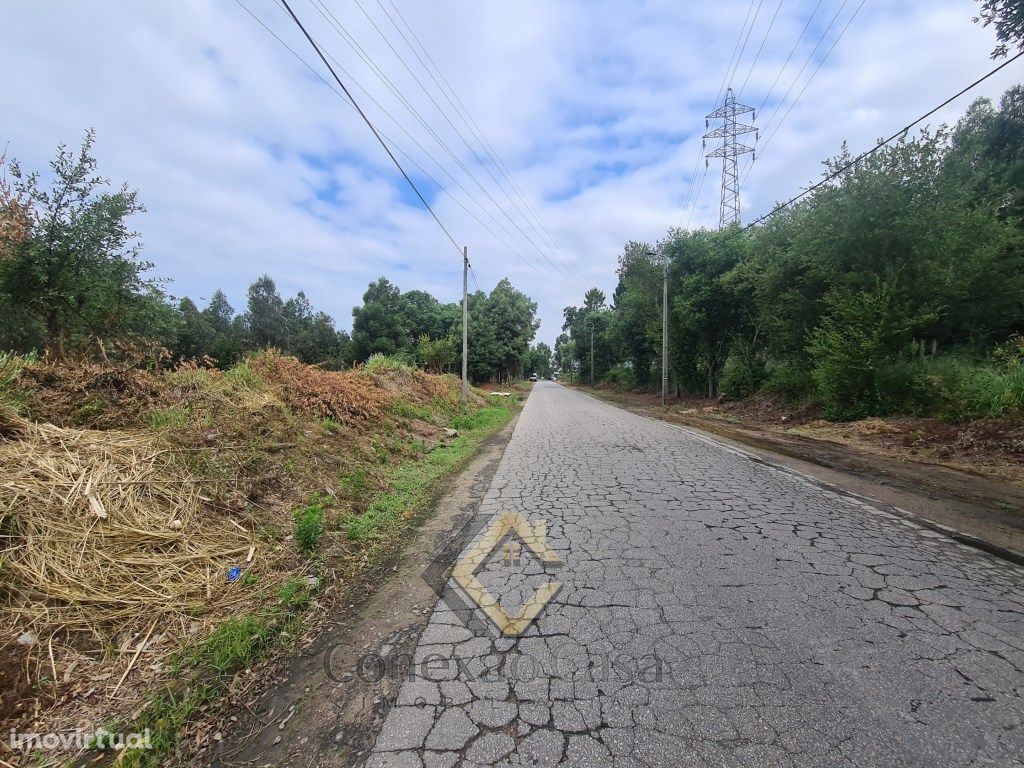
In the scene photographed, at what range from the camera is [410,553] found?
4023 millimetres

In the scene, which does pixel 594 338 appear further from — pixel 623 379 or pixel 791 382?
pixel 791 382

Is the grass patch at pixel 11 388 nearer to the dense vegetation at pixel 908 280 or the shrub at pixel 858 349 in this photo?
the dense vegetation at pixel 908 280

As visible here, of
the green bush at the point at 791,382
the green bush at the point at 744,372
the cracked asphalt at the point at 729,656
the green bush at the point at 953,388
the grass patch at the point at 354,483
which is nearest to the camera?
the cracked asphalt at the point at 729,656

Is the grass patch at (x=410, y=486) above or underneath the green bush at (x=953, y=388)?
underneath

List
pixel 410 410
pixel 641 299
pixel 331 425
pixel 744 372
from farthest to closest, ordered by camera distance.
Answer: pixel 641 299
pixel 744 372
pixel 410 410
pixel 331 425

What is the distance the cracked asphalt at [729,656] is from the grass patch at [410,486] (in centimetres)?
158

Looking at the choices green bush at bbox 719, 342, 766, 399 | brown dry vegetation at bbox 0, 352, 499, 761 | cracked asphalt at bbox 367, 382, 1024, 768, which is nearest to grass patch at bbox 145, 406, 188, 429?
brown dry vegetation at bbox 0, 352, 499, 761

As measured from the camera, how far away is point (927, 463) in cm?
752

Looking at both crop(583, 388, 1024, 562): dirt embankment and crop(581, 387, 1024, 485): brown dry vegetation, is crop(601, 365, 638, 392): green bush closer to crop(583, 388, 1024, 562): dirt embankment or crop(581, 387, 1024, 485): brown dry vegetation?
crop(581, 387, 1024, 485): brown dry vegetation

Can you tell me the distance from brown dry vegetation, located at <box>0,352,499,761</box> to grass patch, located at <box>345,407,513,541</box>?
0.16 metres

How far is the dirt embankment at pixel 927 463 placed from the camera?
15.4 ft

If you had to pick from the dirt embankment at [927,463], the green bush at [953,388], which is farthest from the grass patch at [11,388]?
the green bush at [953,388]

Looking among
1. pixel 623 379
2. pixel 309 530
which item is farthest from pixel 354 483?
pixel 623 379

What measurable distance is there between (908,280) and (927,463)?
22.1ft
